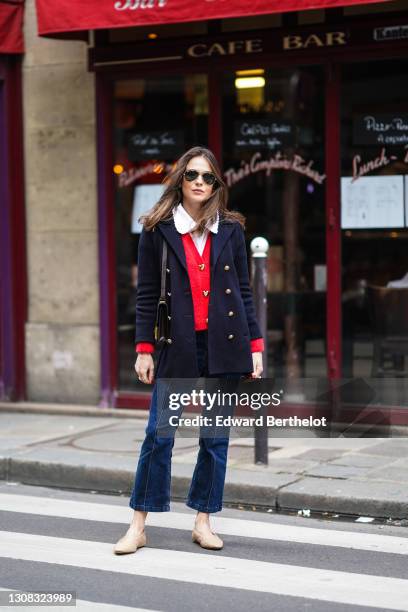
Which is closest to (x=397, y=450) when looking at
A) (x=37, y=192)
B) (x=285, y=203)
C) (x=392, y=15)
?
(x=285, y=203)

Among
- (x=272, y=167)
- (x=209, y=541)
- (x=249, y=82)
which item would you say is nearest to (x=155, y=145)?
(x=249, y=82)

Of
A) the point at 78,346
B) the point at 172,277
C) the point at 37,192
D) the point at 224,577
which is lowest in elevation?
the point at 224,577

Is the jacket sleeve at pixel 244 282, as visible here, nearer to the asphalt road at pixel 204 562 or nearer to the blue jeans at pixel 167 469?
the blue jeans at pixel 167 469

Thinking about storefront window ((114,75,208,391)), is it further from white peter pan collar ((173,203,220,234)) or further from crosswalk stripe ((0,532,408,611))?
crosswalk stripe ((0,532,408,611))

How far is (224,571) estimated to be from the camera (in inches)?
213

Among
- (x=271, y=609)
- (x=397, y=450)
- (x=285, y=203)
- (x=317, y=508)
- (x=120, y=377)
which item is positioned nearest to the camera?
(x=271, y=609)

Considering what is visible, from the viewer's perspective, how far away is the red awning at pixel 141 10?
8.33 meters

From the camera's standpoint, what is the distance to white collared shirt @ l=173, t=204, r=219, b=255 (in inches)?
224

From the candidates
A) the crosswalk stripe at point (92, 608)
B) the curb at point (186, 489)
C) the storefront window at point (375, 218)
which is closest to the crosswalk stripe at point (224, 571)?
the crosswalk stripe at point (92, 608)

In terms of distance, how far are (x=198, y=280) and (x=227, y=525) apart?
61.8 inches

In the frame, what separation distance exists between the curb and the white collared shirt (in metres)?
1.87

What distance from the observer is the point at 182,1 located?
8.61 metres

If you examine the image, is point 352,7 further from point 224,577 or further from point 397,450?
point 224,577

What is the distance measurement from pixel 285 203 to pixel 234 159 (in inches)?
23.6
